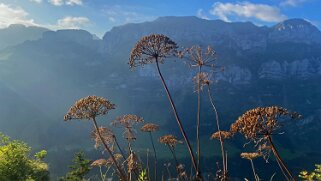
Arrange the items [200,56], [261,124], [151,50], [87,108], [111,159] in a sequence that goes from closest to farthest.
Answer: [261,124]
[87,108]
[151,50]
[111,159]
[200,56]

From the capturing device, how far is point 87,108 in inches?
408

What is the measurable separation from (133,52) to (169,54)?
93 centimetres

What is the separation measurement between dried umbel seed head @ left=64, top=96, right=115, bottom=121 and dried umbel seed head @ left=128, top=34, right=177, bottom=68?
127cm

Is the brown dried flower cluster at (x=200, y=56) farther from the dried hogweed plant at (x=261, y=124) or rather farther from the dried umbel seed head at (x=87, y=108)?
the dried hogweed plant at (x=261, y=124)

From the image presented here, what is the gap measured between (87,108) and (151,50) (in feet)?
7.44

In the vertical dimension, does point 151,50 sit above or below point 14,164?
above

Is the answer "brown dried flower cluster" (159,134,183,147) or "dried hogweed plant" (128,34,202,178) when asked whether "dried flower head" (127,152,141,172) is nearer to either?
"dried hogweed plant" (128,34,202,178)

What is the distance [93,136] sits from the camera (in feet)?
40.8

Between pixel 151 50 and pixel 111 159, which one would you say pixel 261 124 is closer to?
pixel 151 50

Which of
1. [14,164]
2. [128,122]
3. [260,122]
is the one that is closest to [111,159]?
[128,122]

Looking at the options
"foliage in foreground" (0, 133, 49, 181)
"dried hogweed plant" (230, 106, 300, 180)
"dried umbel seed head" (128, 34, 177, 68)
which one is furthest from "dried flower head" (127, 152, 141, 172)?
"foliage in foreground" (0, 133, 49, 181)

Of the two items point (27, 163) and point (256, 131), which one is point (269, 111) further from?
point (27, 163)

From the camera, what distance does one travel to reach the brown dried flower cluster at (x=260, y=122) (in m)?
7.79

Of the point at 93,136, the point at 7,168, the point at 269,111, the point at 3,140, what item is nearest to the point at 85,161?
the point at 3,140
